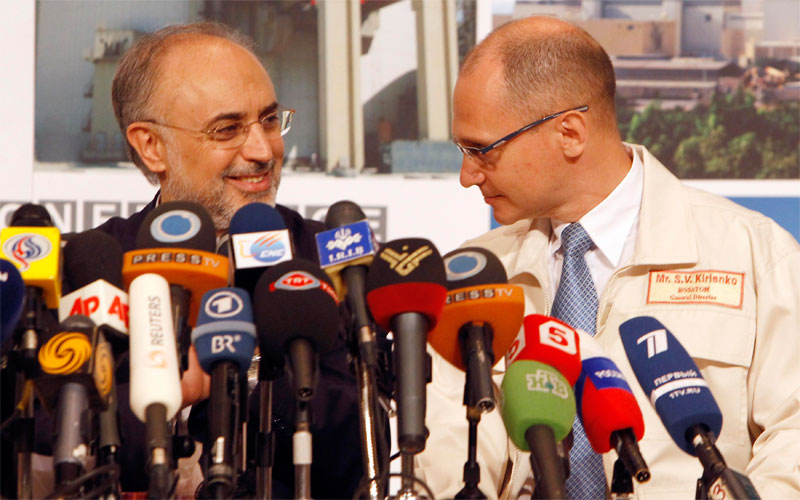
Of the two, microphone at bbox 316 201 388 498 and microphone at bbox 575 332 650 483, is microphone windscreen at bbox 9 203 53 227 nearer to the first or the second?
microphone at bbox 316 201 388 498

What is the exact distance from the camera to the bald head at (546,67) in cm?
259

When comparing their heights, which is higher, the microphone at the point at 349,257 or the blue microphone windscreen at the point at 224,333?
the microphone at the point at 349,257

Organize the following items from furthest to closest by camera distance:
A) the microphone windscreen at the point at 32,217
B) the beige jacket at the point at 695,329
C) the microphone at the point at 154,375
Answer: the beige jacket at the point at 695,329, the microphone windscreen at the point at 32,217, the microphone at the point at 154,375

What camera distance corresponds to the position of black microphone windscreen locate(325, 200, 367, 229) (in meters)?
1.55

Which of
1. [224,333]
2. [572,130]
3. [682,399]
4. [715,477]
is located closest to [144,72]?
[572,130]

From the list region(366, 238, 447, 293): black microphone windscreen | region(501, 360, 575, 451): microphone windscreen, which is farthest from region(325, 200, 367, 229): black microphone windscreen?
region(501, 360, 575, 451): microphone windscreen

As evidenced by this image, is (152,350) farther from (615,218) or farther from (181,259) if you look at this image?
(615,218)

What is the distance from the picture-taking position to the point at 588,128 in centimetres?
260

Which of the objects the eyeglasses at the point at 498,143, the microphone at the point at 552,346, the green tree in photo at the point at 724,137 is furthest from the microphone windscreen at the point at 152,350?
the green tree in photo at the point at 724,137

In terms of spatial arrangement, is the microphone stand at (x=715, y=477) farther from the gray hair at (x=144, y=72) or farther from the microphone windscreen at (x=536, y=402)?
the gray hair at (x=144, y=72)

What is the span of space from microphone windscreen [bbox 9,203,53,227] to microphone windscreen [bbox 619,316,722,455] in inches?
34.7

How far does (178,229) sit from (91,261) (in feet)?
0.44

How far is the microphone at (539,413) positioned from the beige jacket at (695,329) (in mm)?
875

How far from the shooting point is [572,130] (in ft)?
8.52
